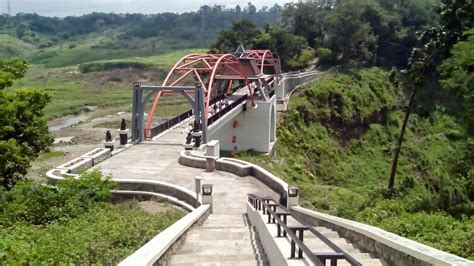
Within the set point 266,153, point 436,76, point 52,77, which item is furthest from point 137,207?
point 52,77

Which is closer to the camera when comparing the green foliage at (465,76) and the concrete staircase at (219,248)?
the concrete staircase at (219,248)

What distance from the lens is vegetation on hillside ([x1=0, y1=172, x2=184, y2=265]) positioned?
335 inches

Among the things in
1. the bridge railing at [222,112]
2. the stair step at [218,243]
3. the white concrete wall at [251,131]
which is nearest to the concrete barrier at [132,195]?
the stair step at [218,243]

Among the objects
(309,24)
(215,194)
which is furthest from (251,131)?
(309,24)

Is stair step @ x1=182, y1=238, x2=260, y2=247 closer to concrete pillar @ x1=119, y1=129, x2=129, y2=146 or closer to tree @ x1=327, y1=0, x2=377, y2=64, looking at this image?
concrete pillar @ x1=119, y1=129, x2=129, y2=146

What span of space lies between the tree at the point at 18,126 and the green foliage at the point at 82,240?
19.6ft

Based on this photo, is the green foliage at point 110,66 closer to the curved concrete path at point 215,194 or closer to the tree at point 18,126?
the curved concrete path at point 215,194

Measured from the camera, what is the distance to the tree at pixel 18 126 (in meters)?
17.9

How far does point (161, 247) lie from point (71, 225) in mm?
5017

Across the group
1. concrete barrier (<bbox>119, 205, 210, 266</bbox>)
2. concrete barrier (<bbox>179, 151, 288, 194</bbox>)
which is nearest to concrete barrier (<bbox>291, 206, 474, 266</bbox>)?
concrete barrier (<bbox>119, 205, 210, 266</bbox>)

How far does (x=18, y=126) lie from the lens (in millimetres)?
19516

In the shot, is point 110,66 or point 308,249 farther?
point 110,66

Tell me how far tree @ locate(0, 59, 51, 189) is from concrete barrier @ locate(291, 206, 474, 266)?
39.0 feet

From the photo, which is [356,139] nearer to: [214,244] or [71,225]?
[71,225]
